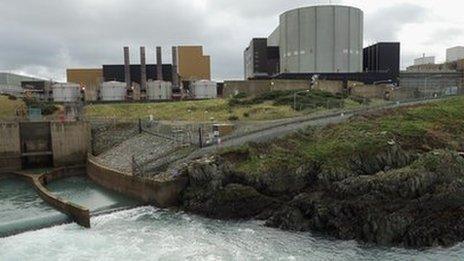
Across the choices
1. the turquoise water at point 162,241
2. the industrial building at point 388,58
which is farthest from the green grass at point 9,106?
the industrial building at point 388,58

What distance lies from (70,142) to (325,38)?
57.3 meters

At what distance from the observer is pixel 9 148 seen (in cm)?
5253

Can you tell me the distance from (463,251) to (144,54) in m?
83.2

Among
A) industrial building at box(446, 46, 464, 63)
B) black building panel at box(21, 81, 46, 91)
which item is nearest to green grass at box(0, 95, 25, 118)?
black building panel at box(21, 81, 46, 91)

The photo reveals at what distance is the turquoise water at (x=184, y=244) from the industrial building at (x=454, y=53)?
4171 inches

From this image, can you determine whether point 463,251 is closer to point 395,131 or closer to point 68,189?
point 395,131

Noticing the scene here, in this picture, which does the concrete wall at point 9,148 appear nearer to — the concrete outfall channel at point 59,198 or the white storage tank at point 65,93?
the concrete outfall channel at point 59,198

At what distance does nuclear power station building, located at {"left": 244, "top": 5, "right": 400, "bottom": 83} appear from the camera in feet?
294

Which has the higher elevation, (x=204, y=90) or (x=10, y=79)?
(x=10, y=79)

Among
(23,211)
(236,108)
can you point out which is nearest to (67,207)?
(23,211)

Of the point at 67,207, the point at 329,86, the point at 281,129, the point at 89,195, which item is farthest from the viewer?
the point at 329,86

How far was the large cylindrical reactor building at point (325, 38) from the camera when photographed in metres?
89.6

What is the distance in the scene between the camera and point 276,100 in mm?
66000

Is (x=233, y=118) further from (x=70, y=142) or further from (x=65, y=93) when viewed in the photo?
(x=65, y=93)
